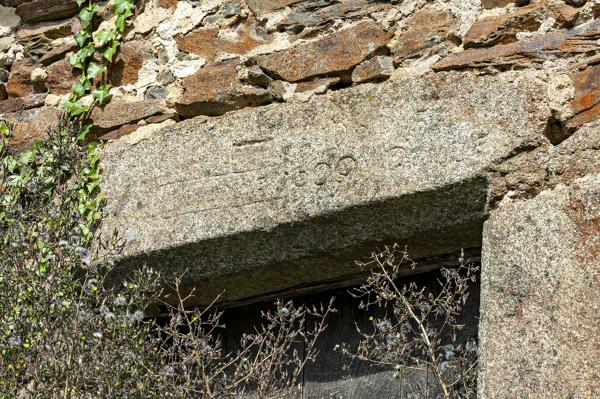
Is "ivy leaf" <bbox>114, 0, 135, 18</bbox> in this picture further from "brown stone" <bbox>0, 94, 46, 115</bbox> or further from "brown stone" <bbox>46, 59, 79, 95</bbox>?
"brown stone" <bbox>0, 94, 46, 115</bbox>

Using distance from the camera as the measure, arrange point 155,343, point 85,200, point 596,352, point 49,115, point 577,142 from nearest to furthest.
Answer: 1. point 596,352
2. point 577,142
3. point 155,343
4. point 85,200
5. point 49,115

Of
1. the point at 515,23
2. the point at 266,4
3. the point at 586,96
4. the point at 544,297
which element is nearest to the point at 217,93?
the point at 266,4

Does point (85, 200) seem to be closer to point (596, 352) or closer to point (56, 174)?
point (56, 174)

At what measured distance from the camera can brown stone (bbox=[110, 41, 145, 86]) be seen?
3.22 m

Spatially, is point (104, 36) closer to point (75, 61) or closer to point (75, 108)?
point (75, 61)

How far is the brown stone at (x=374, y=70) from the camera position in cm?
280

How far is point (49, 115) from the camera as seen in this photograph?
330 cm

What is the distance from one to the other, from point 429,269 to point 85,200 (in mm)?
1011

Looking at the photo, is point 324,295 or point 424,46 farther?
point 324,295

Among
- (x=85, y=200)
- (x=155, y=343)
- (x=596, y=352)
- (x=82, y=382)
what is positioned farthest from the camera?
(x=85, y=200)

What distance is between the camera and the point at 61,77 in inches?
132

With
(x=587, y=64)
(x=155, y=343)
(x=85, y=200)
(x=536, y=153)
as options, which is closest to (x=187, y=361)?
(x=155, y=343)

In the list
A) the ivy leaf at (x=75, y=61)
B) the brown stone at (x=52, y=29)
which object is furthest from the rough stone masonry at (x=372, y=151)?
the brown stone at (x=52, y=29)

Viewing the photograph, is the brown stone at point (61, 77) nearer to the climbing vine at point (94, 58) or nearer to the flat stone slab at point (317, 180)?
the climbing vine at point (94, 58)
